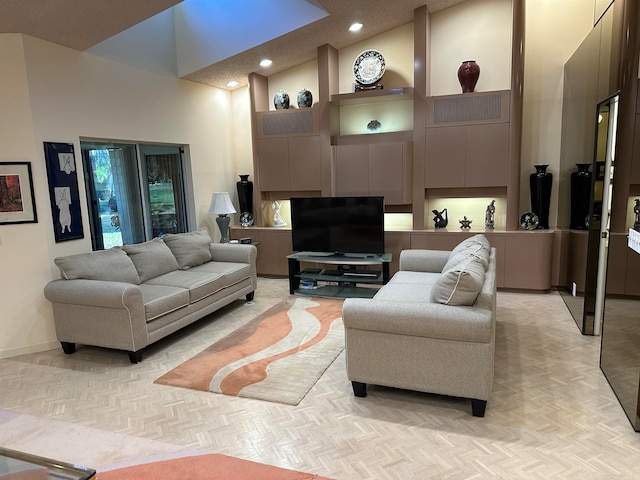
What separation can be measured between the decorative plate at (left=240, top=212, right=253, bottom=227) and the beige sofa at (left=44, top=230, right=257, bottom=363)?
1436 mm

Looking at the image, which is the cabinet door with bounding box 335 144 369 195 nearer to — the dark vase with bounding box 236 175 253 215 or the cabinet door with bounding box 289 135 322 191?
the cabinet door with bounding box 289 135 322 191

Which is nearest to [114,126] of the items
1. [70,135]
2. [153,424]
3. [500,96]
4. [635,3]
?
[70,135]

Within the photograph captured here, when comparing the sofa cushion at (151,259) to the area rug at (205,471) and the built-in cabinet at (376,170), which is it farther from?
the built-in cabinet at (376,170)

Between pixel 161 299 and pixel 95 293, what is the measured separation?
0.53 m

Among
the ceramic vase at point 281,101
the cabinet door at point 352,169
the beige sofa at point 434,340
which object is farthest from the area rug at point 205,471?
the ceramic vase at point 281,101

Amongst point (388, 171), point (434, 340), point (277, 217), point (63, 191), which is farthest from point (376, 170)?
point (63, 191)

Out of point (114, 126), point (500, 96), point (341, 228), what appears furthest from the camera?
point (341, 228)

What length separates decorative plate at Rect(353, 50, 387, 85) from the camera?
18.3 ft

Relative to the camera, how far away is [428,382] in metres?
2.65

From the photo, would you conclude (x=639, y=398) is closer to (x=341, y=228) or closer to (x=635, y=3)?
(x=635, y=3)

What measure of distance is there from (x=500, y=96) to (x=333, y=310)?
329 centimetres

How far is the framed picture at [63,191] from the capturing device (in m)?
3.91

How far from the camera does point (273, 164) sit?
20.1 feet

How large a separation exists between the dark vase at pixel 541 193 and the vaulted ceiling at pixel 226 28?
2.47 meters
